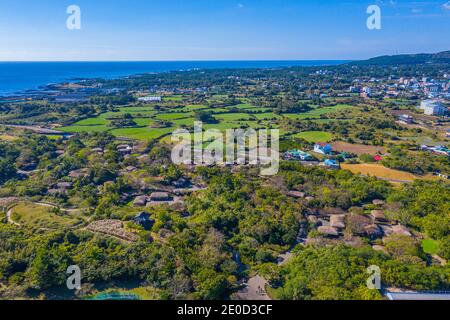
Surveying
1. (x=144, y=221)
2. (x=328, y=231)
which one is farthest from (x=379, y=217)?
(x=144, y=221)

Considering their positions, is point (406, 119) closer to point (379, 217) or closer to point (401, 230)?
point (379, 217)

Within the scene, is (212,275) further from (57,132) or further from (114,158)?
(57,132)

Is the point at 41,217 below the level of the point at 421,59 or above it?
below

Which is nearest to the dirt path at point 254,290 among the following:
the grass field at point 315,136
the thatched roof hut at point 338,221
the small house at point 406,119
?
the thatched roof hut at point 338,221

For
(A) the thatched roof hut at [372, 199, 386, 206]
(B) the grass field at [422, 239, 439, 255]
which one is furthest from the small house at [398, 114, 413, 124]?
(B) the grass field at [422, 239, 439, 255]

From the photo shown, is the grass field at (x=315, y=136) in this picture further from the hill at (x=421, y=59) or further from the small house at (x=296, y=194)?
the hill at (x=421, y=59)
